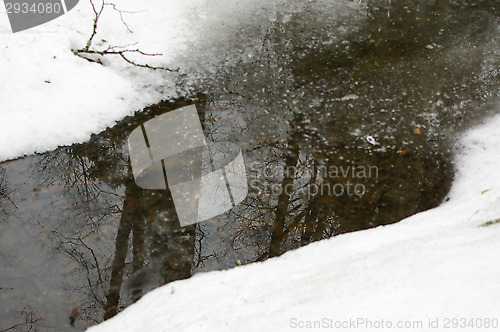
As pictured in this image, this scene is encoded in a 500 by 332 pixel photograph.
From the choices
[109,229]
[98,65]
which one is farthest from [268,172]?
[98,65]

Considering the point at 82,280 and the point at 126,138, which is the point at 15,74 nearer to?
the point at 126,138

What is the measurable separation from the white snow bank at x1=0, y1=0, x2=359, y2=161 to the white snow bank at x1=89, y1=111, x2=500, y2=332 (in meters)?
2.46

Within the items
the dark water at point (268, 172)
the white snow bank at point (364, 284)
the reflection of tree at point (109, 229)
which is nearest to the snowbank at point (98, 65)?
the dark water at point (268, 172)

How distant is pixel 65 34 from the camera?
600cm

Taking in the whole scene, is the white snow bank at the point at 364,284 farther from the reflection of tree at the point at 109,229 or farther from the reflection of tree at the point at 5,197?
the reflection of tree at the point at 5,197

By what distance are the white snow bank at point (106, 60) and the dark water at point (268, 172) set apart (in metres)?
0.21

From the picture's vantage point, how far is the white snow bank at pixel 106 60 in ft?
16.8

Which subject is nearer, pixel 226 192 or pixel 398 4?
pixel 226 192

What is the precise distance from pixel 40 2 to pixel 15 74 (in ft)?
6.19

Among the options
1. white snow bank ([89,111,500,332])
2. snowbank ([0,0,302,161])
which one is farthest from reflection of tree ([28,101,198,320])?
snowbank ([0,0,302,161])

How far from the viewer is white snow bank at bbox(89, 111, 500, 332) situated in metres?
3.13

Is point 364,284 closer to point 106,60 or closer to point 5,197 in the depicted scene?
point 5,197

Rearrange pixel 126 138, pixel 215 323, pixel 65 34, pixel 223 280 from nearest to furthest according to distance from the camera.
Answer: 1. pixel 215 323
2. pixel 223 280
3. pixel 126 138
4. pixel 65 34

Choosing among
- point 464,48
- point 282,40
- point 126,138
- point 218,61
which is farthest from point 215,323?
point 464,48
